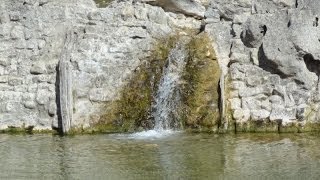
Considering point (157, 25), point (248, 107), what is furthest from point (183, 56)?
point (248, 107)

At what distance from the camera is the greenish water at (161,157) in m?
6.67

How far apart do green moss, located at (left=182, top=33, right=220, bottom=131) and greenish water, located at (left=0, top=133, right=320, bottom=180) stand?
1.23ft

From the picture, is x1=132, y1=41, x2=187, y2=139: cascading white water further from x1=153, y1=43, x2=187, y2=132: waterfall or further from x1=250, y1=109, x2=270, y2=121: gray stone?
x1=250, y1=109, x2=270, y2=121: gray stone

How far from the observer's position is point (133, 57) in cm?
984

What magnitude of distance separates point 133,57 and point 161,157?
2768 mm

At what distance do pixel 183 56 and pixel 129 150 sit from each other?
8.11ft

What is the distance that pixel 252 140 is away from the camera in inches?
343

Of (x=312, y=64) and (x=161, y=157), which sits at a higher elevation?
(x=312, y=64)

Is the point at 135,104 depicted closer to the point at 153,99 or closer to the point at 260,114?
the point at 153,99

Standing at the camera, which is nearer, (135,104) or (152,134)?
(152,134)

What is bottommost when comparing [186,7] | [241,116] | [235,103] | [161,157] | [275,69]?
[161,157]

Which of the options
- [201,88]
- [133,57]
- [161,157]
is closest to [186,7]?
[133,57]

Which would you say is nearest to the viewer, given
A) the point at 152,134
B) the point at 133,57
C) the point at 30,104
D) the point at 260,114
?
the point at 152,134

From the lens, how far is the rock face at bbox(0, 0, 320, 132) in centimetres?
945
